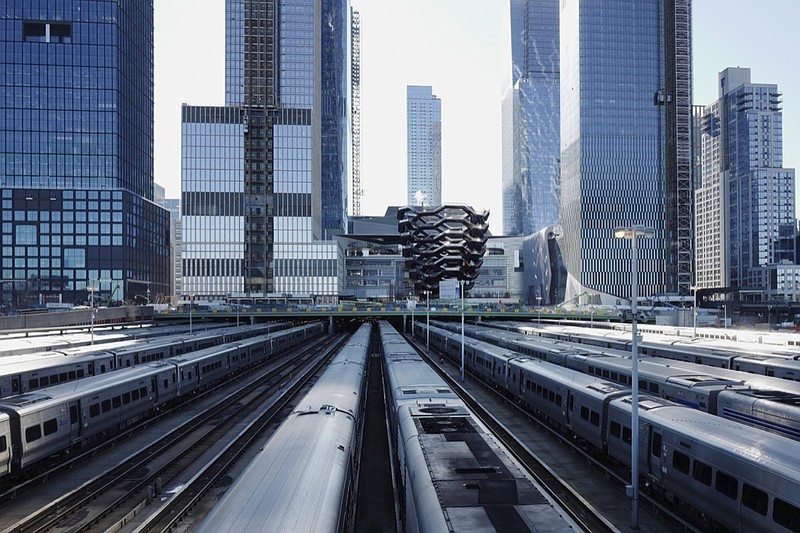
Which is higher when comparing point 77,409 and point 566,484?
point 77,409

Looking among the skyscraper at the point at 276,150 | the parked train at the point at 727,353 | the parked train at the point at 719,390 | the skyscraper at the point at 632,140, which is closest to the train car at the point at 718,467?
the parked train at the point at 719,390

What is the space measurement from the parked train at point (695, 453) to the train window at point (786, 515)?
20 mm

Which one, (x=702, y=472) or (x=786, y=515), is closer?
(x=786, y=515)

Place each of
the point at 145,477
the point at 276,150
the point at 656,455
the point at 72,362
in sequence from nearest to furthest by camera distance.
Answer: the point at 656,455 → the point at 145,477 → the point at 72,362 → the point at 276,150

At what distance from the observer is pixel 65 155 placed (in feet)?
474

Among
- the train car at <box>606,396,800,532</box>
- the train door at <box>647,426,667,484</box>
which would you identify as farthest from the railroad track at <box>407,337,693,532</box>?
the train door at <box>647,426,667,484</box>

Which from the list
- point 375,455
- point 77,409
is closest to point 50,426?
point 77,409

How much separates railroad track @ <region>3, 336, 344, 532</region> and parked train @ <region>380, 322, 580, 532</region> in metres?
8.99

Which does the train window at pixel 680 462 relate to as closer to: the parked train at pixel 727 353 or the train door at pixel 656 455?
the train door at pixel 656 455

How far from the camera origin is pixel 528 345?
45.2 meters

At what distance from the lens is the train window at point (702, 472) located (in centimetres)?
1483

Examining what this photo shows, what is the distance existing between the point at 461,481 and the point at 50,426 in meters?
17.8

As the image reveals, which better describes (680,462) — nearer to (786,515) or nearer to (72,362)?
(786,515)

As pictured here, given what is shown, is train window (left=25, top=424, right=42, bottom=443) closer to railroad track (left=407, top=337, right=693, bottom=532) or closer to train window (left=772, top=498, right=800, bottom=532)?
railroad track (left=407, top=337, right=693, bottom=532)
